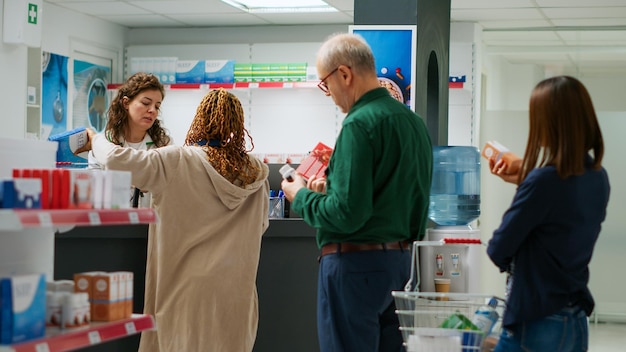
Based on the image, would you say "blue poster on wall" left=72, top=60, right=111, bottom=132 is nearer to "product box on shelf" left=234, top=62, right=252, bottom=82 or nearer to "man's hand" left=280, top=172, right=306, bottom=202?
"product box on shelf" left=234, top=62, right=252, bottom=82

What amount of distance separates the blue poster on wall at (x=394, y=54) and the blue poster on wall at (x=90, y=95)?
497 centimetres

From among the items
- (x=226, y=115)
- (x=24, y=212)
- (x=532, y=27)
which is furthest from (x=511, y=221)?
(x=532, y=27)

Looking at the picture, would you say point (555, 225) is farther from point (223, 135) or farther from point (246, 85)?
point (246, 85)

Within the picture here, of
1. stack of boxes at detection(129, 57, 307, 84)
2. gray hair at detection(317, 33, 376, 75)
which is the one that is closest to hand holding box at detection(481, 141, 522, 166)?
gray hair at detection(317, 33, 376, 75)

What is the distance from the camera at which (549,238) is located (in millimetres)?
2717

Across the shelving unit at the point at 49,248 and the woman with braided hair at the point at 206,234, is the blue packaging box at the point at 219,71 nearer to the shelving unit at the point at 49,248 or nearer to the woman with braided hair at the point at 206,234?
the woman with braided hair at the point at 206,234

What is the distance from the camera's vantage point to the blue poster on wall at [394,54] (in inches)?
185

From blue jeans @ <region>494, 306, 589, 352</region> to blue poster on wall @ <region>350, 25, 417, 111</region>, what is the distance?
214 centimetres

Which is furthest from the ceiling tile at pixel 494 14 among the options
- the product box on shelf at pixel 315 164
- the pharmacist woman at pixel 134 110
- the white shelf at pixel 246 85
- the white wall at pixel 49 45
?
the product box on shelf at pixel 315 164

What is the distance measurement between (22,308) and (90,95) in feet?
23.4

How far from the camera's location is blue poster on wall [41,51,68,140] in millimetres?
8406

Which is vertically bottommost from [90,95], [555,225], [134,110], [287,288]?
[287,288]

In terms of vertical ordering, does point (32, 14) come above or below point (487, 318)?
above

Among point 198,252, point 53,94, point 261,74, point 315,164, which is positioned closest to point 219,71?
point 261,74
